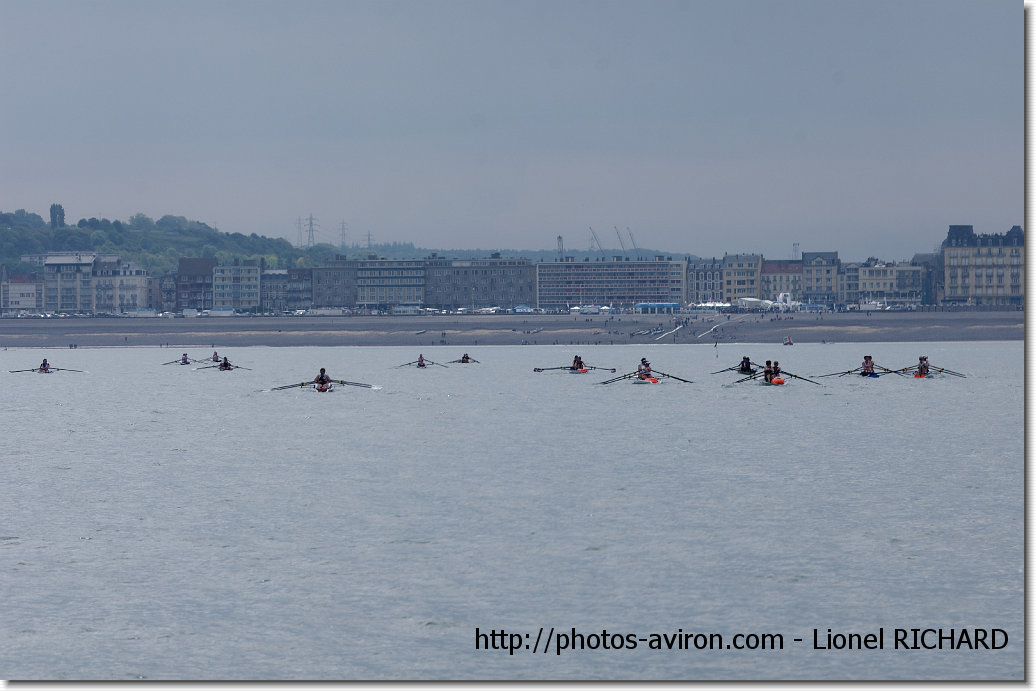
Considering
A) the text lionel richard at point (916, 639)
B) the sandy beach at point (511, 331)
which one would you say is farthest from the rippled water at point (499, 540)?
the sandy beach at point (511, 331)

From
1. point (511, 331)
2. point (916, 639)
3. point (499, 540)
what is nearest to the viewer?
point (916, 639)

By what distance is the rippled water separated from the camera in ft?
62.9

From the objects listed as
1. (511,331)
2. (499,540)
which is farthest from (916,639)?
(511,331)

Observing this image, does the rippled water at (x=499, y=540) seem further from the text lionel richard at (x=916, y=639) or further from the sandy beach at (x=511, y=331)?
the sandy beach at (x=511, y=331)

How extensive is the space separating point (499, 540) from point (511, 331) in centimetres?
13042

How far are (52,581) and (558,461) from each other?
70.4ft

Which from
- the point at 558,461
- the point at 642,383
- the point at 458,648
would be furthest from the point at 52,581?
the point at 642,383

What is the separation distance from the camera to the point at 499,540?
91.8 feet

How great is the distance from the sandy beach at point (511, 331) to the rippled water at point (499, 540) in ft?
269

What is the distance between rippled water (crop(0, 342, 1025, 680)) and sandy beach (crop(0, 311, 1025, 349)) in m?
Result: 81.8

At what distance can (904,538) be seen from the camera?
27.5 metres

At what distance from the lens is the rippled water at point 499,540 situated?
19172 millimetres

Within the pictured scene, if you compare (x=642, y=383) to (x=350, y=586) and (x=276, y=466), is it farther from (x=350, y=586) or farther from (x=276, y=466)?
(x=350, y=586)

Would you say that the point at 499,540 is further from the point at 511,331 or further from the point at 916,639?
the point at 511,331
